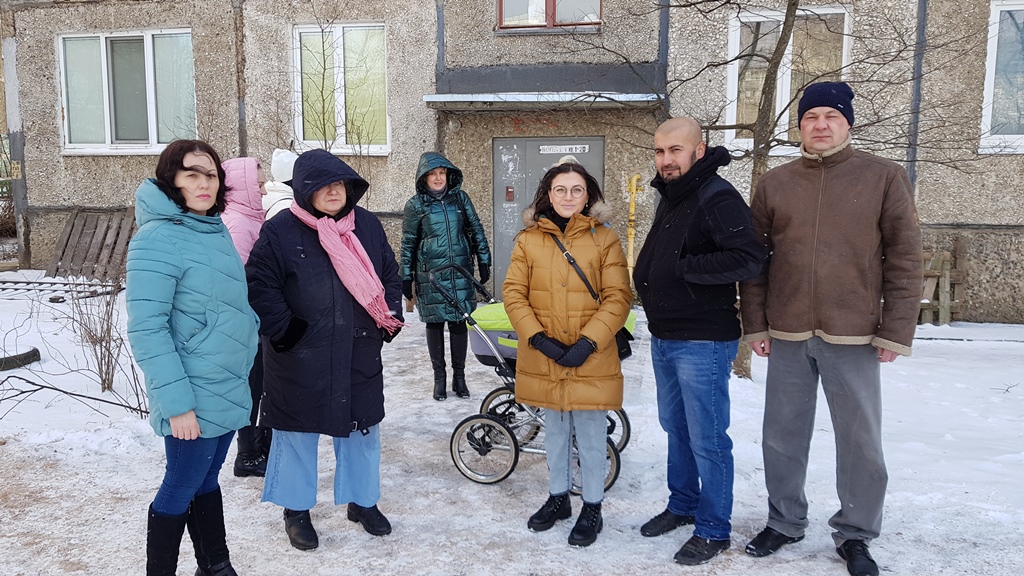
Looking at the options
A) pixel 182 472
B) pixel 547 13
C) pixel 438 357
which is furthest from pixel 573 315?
pixel 547 13

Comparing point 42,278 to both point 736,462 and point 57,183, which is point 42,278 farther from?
point 736,462

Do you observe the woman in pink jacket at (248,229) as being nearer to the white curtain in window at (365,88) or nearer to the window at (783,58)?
the white curtain in window at (365,88)

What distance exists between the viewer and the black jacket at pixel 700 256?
3047 millimetres

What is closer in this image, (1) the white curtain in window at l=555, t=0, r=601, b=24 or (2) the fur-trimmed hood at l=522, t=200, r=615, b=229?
(2) the fur-trimmed hood at l=522, t=200, r=615, b=229

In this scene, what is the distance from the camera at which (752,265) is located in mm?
3043

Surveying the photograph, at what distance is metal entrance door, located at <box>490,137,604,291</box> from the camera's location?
31.2 ft

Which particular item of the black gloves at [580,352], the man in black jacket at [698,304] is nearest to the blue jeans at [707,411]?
the man in black jacket at [698,304]

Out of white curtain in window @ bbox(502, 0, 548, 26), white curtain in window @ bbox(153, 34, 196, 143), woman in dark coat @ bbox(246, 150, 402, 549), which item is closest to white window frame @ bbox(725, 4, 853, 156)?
white curtain in window @ bbox(502, 0, 548, 26)

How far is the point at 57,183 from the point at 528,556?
37.3 feet

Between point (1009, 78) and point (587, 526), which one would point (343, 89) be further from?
point (1009, 78)

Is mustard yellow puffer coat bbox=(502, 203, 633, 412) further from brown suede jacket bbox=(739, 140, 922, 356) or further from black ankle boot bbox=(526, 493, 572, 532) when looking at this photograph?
brown suede jacket bbox=(739, 140, 922, 356)

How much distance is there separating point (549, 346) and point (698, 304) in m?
0.73

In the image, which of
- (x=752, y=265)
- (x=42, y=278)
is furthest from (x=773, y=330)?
(x=42, y=278)

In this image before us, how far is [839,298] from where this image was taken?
3082 millimetres
